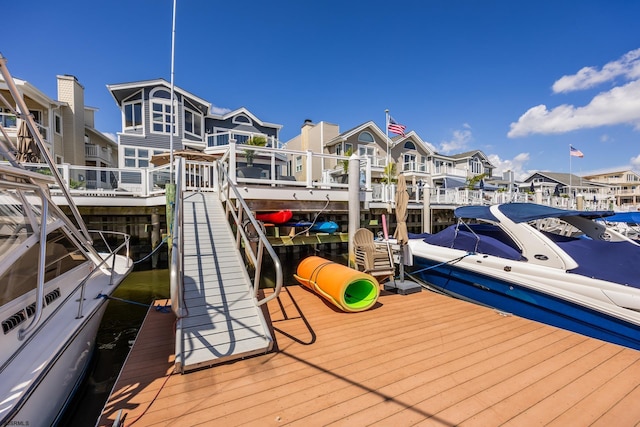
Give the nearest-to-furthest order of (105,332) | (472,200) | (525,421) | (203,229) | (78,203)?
(525,421)
(105,332)
(203,229)
(78,203)
(472,200)

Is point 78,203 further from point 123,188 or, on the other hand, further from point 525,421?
point 525,421

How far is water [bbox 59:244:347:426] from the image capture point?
3.64 metres

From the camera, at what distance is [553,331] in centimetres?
415

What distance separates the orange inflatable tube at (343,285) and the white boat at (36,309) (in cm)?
329

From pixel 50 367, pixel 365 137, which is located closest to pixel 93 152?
pixel 365 137

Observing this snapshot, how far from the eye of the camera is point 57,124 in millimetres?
17953

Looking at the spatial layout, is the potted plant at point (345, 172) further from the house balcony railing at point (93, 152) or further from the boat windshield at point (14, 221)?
the house balcony railing at point (93, 152)

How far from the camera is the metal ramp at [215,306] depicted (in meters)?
3.34

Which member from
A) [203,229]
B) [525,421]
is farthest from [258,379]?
[203,229]

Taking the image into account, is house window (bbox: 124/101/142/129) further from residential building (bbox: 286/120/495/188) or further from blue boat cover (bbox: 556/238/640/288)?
blue boat cover (bbox: 556/238/640/288)

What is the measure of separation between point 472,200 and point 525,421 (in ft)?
53.9

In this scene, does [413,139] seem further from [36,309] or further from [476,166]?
[36,309]

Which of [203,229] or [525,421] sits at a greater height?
[203,229]

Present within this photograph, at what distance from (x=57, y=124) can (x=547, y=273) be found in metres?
24.8
